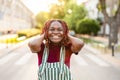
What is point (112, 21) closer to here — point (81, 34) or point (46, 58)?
point (46, 58)

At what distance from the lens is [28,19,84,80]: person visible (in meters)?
3.32

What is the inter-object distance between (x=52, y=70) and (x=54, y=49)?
Answer: 8.3 inches

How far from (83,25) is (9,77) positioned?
34.7 meters

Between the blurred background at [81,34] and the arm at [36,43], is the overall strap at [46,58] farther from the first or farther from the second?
the blurred background at [81,34]

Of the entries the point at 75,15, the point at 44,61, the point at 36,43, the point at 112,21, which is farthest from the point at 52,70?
the point at 75,15

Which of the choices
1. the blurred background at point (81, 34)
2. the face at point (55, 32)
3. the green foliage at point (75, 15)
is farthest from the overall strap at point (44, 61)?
the green foliage at point (75, 15)

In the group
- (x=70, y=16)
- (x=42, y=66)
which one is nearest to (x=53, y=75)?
(x=42, y=66)

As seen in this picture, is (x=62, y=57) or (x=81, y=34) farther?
(x=81, y=34)

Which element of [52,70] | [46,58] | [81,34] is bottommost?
[81,34]

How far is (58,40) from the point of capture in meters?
3.33

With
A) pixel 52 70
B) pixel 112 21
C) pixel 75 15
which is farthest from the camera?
pixel 75 15

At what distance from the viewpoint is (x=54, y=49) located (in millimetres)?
3383

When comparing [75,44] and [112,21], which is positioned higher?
[75,44]

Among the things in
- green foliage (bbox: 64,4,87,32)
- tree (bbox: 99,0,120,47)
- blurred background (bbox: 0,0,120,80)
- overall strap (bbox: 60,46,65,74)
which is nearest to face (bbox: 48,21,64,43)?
overall strap (bbox: 60,46,65,74)
